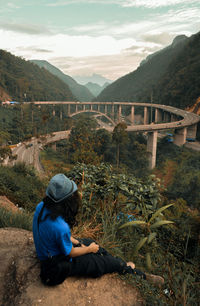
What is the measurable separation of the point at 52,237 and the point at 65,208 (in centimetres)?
31

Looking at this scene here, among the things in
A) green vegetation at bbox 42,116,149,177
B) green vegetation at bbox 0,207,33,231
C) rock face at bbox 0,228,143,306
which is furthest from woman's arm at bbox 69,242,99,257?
green vegetation at bbox 42,116,149,177

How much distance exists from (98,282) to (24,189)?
841 centimetres

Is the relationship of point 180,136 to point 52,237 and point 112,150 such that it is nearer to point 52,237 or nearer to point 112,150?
point 112,150

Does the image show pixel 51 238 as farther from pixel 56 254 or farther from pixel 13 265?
pixel 13 265

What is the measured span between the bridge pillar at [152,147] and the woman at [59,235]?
4043 centimetres

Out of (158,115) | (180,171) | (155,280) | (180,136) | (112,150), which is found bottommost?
(180,171)

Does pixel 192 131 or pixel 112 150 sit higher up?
pixel 192 131

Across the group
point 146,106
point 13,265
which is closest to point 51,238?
point 13,265

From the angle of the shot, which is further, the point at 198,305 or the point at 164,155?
the point at 164,155

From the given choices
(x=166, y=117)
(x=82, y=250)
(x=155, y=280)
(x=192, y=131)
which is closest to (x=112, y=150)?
(x=192, y=131)

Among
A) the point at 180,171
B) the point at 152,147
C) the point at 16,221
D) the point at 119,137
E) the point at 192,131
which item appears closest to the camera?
the point at 16,221

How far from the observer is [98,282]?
7.63 feet

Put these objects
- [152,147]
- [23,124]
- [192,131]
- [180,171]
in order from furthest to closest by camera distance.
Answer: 1. [23,124]
2. [192,131]
3. [152,147]
4. [180,171]

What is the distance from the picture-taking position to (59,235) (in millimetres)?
2029
